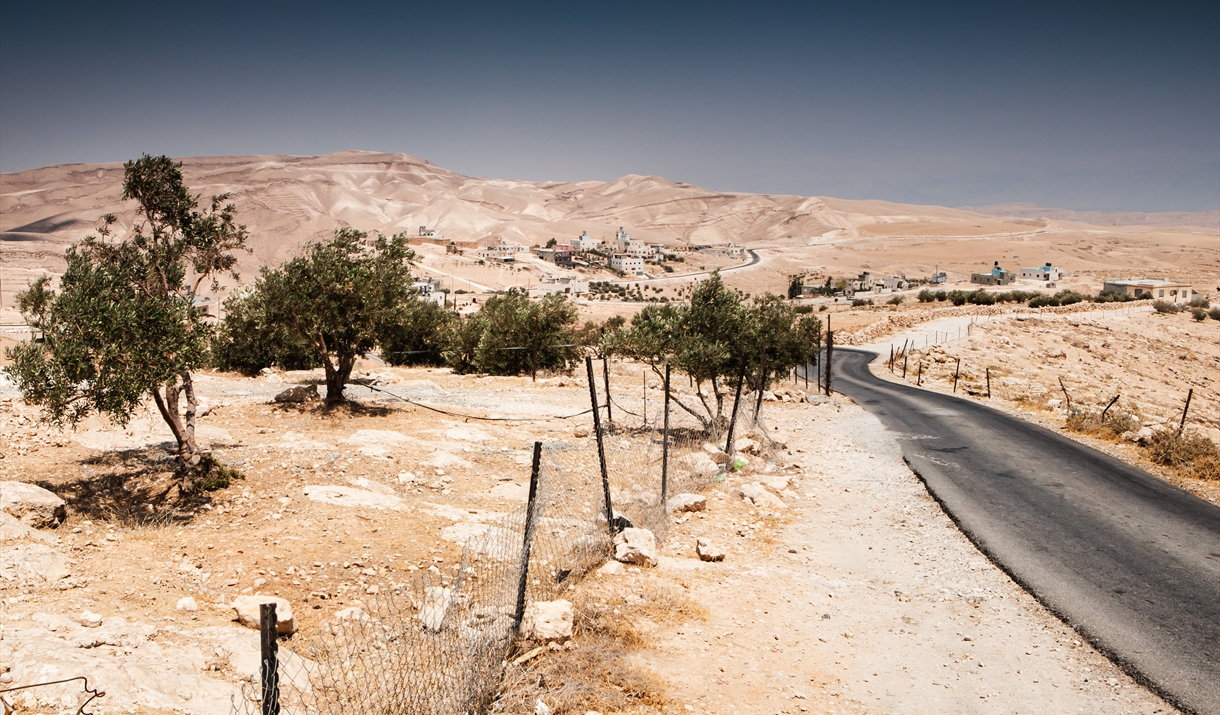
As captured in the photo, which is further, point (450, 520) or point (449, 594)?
point (450, 520)

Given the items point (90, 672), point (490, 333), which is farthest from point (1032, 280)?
point (90, 672)

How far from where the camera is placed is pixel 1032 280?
12000 cm

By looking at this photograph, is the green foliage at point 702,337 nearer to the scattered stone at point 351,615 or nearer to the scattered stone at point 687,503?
the scattered stone at point 687,503

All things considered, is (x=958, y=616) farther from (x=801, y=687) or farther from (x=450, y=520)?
(x=450, y=520)

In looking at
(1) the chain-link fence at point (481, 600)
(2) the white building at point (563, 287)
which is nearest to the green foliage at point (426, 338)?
(1) the chain-link fence at point (481, 600)

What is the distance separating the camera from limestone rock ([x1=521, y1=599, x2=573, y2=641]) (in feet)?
25.2

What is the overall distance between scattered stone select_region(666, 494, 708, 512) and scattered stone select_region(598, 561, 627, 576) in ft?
9.81

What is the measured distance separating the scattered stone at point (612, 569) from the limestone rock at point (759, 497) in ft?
15.5

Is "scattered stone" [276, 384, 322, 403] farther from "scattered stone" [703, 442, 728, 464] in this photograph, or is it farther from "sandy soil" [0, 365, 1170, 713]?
"scattered stone" [703, 442, 728, 464]

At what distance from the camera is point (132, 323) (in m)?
10.8

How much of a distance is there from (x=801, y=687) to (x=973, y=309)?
244ft

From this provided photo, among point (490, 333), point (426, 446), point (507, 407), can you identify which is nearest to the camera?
point (426, 446)

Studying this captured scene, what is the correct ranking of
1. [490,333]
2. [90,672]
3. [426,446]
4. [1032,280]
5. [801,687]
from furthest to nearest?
[1032,280] → [490,333] → [426,446] → [801,687] → [90,672]

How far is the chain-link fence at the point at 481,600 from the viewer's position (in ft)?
20.1
